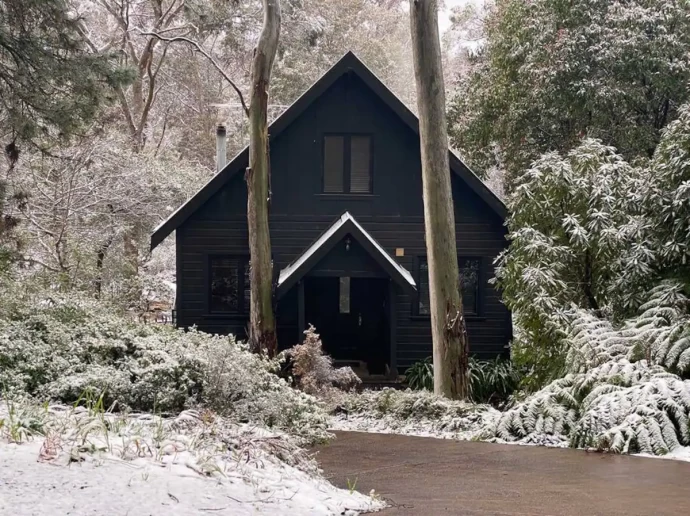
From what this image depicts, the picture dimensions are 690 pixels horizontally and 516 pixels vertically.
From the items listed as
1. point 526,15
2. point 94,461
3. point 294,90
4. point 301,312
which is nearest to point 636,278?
point 301,312

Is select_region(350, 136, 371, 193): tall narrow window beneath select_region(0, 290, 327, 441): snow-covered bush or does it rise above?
above

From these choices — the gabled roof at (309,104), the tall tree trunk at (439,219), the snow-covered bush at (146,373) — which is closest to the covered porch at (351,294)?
the gabled roof at (309,104)

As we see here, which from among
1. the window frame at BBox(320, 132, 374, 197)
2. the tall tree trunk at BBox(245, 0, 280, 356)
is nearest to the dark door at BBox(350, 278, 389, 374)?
the window frame at BBox(320, 132, 374, 197)

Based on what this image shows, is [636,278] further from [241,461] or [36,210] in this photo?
[36,210]

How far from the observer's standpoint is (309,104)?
17.2 meters

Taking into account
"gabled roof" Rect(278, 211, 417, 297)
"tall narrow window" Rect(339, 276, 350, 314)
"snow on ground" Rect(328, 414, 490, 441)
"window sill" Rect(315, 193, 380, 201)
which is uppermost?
"window sill" Rect(315, 193, 380, 201)

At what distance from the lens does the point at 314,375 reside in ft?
43.6

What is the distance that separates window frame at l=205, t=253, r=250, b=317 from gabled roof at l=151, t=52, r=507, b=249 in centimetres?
123

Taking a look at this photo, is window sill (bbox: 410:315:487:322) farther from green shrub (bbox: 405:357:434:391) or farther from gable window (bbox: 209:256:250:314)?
gable window (bbox: 209:256:250:314)

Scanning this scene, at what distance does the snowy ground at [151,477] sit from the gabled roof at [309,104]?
39.8 ft

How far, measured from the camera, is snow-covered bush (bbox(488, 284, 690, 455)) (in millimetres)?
6996

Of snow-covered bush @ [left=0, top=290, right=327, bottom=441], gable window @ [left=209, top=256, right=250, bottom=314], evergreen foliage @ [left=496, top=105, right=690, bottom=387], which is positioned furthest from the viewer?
gable window @ [left=209, top=256, right=250, bottom=314]

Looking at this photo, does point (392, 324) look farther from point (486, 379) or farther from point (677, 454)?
point (677, 454)

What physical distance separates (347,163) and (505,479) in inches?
507
